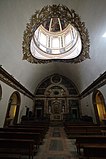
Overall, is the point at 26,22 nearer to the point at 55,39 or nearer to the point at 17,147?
the point at 17,147

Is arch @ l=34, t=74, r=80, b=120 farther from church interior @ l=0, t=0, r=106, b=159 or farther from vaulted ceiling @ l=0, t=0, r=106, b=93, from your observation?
vaulted ceiling @ l=0, t=0, r=106, b=93

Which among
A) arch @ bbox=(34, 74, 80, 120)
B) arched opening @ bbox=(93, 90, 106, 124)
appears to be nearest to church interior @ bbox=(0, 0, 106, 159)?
arched opening @ bbox=(93, 90, 106, 124)

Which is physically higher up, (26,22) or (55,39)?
(55,39)

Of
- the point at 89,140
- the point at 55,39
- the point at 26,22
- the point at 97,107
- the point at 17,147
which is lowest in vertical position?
the point at 17,147

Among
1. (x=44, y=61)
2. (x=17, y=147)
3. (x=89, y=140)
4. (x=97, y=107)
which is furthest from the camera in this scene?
(x=44, y=61)

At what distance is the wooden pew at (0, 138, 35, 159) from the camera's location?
303cm

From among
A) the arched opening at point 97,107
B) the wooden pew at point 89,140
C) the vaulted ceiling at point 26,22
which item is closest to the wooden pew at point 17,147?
the wooden pew at point 89,140

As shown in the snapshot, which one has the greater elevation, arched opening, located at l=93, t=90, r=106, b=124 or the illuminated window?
the illuminated window

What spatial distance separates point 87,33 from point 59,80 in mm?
11541

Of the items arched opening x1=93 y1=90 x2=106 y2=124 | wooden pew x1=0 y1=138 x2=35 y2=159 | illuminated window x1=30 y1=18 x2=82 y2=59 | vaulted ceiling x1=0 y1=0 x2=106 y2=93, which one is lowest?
wooden pew x1=0 y1=138 x2=35 y2=159

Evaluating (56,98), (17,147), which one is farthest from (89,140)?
(56,98)

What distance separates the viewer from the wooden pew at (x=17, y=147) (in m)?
3.03

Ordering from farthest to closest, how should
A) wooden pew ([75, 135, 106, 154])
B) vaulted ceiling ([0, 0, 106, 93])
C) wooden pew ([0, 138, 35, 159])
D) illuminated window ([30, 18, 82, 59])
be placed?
illuminated window ([30, 18, 82, 59]) → vaulted ceiling ([0, 0, 106, 93]) → wooden pew ([75, 135, 106, 154]) → wooden pew ([0, 138, 35, 159])

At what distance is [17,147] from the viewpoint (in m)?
3.29
